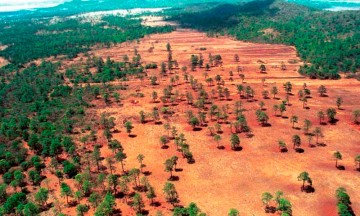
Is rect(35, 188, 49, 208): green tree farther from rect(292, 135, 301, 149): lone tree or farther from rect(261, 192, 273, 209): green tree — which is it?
rect(292, 135, 301, 149): lone tree

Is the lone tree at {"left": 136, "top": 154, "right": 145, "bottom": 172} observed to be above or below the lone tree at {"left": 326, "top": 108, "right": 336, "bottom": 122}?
below

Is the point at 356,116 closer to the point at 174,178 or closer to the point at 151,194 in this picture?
the point at 174,178

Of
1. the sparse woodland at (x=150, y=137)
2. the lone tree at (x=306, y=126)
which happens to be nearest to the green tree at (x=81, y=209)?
Answer: the sparse woodland at (x=150, y=137)

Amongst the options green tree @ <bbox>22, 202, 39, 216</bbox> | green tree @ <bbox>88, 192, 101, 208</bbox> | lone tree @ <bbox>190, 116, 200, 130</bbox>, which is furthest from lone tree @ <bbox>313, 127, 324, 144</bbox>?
green tree @ <bbox>22, 202, 39, 216</bbox>

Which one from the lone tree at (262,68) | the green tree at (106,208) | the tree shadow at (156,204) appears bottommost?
the tree shadow at (156,204)

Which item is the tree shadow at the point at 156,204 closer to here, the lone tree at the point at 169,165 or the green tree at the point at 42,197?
the lone tree at the point at 169,165

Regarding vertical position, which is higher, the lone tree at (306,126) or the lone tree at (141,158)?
the lone tree at (306,126)

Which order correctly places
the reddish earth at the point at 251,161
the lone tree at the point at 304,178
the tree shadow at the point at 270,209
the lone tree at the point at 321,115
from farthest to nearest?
the lone tree at the point at 321,115
the lone tree at the point at 304,178
the reddish earth at the point at 251,161
the tree shadow at the point at 270,209

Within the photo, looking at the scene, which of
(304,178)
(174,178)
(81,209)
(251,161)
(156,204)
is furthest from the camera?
(251,161)

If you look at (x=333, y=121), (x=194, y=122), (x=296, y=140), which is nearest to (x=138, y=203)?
(x=194, y=122)

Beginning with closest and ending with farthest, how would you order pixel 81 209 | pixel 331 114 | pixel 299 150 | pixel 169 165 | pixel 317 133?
pixel 81 209, pixel 169 165, pixel 299 150, pixel 317 133, pixel 331 114

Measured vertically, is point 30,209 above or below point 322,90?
below

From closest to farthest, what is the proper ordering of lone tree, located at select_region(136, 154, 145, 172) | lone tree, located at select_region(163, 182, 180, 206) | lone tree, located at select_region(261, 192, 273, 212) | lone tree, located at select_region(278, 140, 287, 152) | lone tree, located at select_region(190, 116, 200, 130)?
lone tree, located at select_region(261, 192, 273, 212), lone tree, located at select_region(163, 182, 180, 206), lone tree, located at select_region(136, 154, 145, 172), lone tree, located at select_region(278, 140, 287, 152), lone tree, located at select_region(190, 116, 200, 130)

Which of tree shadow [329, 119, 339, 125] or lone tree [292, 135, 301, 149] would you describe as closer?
lone tree [292, 135, 301, 149]
